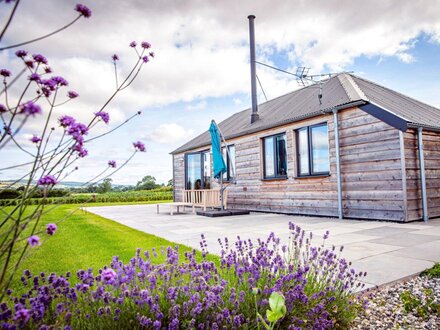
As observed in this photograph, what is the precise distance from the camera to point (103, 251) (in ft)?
13.3

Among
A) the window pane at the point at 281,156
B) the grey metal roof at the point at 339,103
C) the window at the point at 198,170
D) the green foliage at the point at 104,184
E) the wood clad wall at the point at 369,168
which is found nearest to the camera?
the green foliage at the point at 104,184

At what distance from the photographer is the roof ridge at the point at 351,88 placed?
23.3ft

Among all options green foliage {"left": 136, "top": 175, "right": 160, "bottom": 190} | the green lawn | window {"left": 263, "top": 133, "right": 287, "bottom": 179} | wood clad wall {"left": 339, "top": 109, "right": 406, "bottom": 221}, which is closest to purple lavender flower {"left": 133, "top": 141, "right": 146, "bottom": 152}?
the green lawn

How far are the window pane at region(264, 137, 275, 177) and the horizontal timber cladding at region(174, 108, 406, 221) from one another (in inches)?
11.5

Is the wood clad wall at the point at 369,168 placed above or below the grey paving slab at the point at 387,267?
above

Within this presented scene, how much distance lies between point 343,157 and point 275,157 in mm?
2495

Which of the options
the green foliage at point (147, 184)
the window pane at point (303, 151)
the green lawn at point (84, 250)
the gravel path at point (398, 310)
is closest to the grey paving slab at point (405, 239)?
the gravel path at point (398, 310)

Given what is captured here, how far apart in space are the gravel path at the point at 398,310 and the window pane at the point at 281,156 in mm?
6631

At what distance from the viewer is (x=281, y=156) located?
936 centimetres

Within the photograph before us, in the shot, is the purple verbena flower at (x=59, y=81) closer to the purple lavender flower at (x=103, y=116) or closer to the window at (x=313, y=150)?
the purple lavender flower at (x=103, y=116)

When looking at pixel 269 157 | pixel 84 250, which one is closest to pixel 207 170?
pixel 269 157

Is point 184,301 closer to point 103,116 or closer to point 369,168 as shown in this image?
point 103,116

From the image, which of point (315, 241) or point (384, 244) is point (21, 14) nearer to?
point (315, 241)

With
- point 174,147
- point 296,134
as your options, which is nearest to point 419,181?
point 296,134
